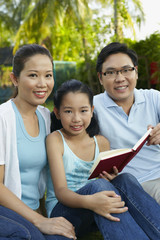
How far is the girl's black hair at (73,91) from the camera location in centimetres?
247

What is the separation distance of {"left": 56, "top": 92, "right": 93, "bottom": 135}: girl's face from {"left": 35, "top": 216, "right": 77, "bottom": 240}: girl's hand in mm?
694

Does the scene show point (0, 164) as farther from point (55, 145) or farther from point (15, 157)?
point (55, 145)

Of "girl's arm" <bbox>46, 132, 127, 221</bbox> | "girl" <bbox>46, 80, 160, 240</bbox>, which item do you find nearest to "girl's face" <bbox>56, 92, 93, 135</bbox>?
"girl" <bbox>46, 80, 160, 240</bbox>

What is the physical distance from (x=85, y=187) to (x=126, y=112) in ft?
3.08

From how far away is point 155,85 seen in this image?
9711 millimetres

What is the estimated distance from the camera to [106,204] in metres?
1.93

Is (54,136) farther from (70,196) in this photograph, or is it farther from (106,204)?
(106,204)

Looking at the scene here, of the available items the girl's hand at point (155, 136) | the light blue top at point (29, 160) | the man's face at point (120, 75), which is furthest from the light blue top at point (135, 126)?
the light blue top at point (29, 160)

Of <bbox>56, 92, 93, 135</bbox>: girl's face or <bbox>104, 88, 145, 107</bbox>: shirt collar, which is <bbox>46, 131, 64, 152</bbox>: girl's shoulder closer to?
<bbox>56, 92, 93, 135</bbox>: girl's face

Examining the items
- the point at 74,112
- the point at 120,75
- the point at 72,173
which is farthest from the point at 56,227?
the point at 120,75

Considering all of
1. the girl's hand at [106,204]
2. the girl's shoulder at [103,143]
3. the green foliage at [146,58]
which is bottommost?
→ the girl's hand at [106,204]

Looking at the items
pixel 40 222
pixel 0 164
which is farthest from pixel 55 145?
pixel 40 222

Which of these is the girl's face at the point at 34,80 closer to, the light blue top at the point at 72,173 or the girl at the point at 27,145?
the girl at the point at 27,145

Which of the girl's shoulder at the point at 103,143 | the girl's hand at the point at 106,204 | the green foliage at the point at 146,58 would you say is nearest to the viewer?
the girl's hand at the point at 106,204
